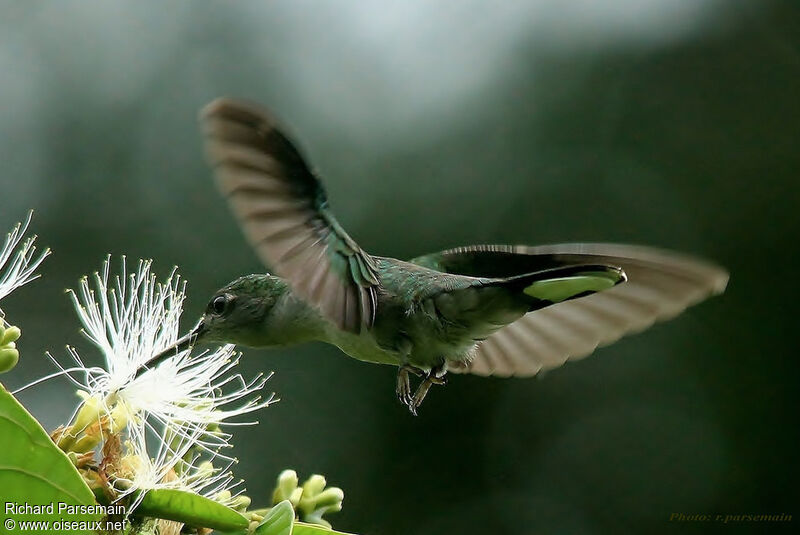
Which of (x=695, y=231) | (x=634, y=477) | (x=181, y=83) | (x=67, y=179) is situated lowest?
(x=634, y=477)

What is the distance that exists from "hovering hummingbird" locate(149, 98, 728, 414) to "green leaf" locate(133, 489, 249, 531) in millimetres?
561

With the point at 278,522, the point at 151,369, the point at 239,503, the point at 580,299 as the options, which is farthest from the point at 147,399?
the point at 580,299

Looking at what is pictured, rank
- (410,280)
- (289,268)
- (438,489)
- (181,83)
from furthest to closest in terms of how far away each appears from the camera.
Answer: (181,83) < (438,489) < (410,280) < (289,268)

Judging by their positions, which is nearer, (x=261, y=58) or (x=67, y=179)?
(x=67, y=179)

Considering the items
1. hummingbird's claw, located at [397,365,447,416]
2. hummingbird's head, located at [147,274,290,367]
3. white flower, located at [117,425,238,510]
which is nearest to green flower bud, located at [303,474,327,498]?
white flower, located at [117,425,238,510]

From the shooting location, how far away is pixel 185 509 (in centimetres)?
168

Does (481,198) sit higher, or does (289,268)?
(289,268)

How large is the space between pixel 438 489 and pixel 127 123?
11.1 ft

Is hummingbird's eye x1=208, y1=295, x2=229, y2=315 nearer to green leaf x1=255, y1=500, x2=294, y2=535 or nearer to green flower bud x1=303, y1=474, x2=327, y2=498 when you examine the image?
green flower bud x1=303, y1=474, x2=327, y2=498

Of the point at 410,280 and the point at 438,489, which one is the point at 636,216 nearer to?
the point at 438,489

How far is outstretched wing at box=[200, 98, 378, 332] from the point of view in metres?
2.04

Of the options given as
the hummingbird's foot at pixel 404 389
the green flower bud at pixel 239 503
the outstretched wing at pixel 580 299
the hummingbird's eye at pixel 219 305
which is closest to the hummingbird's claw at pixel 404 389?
the hummingbird's foot at pixel 404 389

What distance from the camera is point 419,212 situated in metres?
7.07

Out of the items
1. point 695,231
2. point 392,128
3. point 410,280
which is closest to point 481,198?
point 392,128
